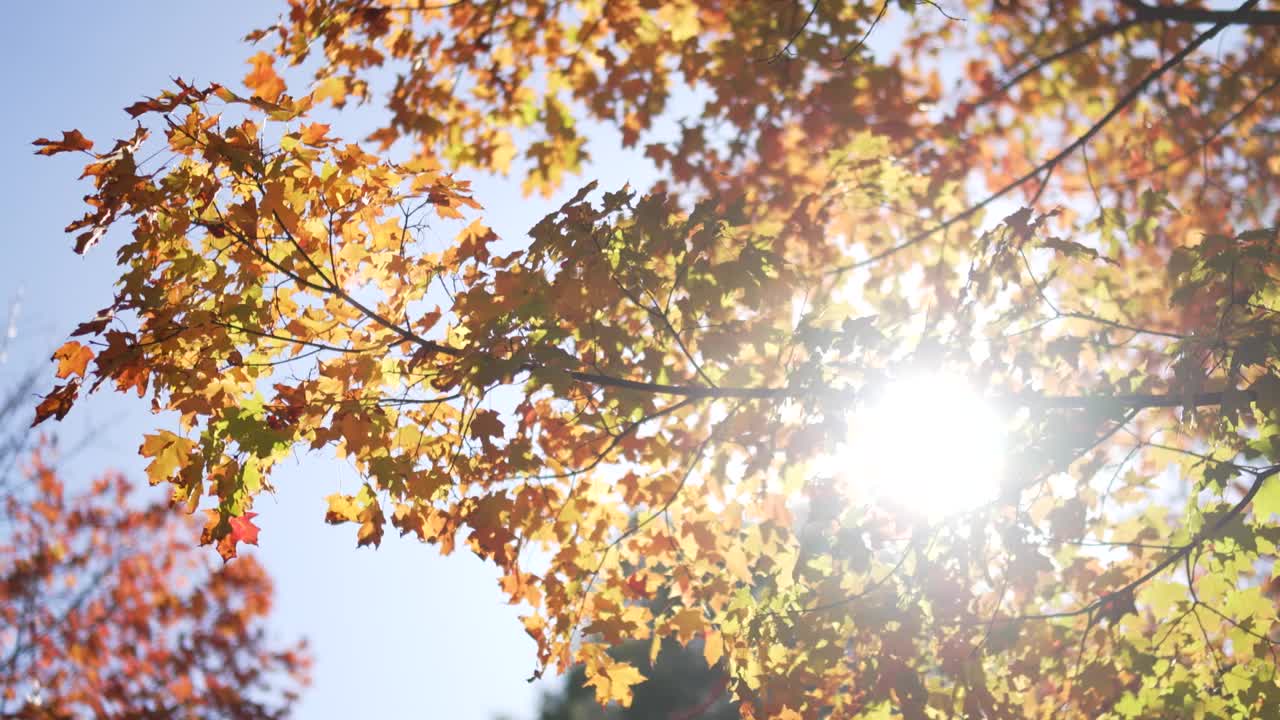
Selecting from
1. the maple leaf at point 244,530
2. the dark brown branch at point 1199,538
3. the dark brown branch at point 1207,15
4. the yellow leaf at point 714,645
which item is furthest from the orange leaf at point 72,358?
the dark brown branch at point 1207,15

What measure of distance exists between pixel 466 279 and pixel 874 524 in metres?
1.98

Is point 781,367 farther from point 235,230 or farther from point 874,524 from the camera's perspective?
point 235,230

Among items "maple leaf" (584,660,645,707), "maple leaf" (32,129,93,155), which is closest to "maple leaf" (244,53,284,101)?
"maple leaf" (32,129,93,155)

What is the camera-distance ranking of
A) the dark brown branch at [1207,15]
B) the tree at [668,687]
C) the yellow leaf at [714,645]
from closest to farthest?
the yellow leaf at [714,645] → the dark brown branch at [1207,15] → the tree at [668,687]

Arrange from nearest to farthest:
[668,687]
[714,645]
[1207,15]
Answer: [714,645], [1207,15], [668,687]

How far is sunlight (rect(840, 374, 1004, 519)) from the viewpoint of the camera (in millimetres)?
3305

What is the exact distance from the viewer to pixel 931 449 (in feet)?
11.1

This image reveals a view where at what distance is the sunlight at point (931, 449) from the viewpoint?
3.30 meters

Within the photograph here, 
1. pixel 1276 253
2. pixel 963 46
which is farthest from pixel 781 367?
pixel 963 46

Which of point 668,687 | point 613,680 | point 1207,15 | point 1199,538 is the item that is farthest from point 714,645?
point 668,687

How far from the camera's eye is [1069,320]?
5.68m

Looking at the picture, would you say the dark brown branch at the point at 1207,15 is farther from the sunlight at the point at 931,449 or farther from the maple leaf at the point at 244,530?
the maple leaf at the point at 244,530

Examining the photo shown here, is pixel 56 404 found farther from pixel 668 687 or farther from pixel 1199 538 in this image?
pixel 668 687

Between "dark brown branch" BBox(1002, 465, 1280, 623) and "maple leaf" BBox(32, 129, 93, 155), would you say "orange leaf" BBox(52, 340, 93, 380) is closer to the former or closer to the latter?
"maple leaf" BBox(32, 129, 93, 155)
